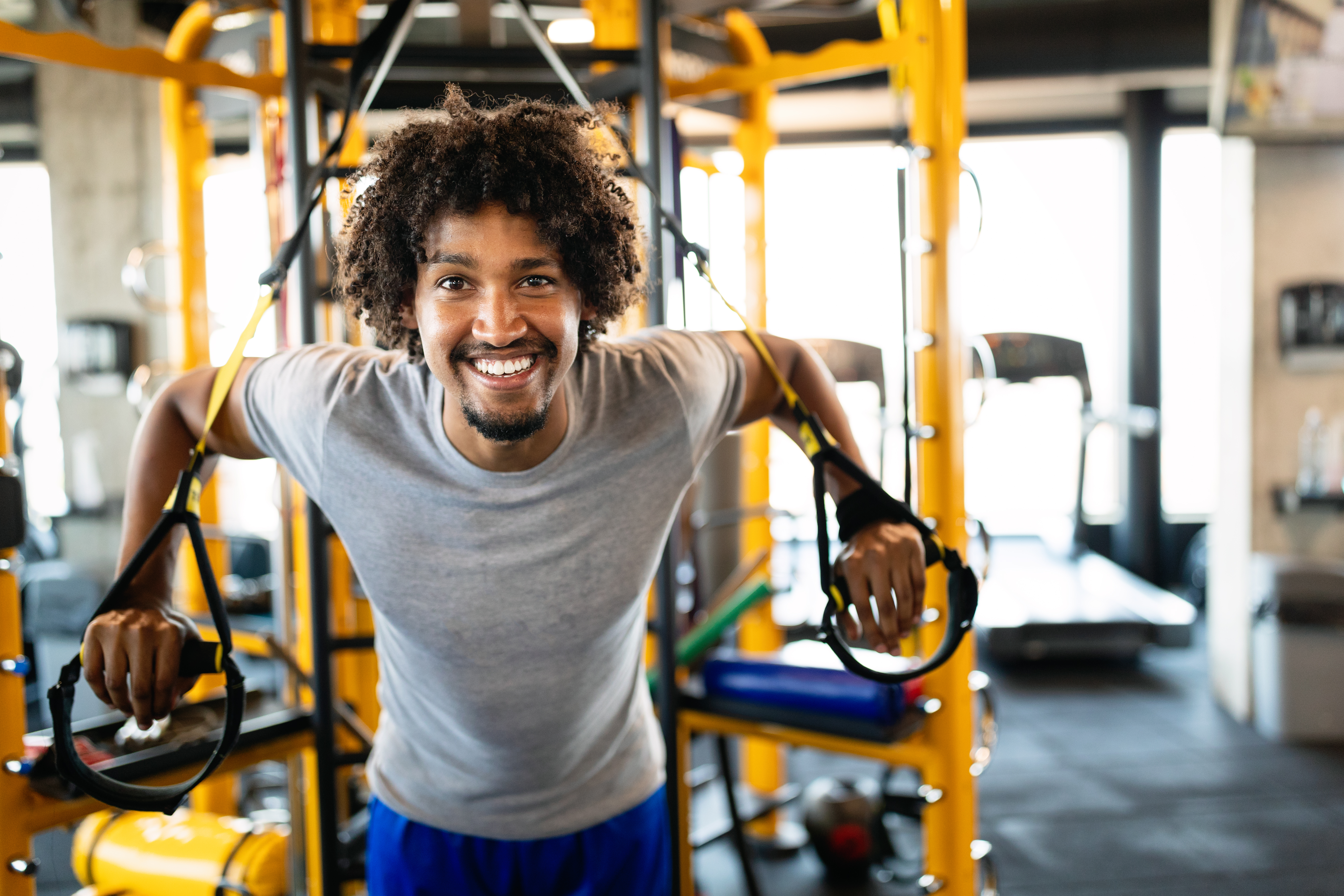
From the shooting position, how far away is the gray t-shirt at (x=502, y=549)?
51.4 inches

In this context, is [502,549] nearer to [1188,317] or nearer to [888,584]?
[888,584]

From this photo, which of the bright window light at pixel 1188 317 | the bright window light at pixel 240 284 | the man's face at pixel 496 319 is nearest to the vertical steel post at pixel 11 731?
the man's face at pixel 496 319

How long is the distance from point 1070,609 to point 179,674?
477 centimetres

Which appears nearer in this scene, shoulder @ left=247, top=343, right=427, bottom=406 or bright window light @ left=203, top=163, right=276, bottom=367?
shoulder @ left=247, top=343, right=427, bottom=406

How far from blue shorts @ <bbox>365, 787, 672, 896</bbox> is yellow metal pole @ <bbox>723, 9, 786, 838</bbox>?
4.82 feet

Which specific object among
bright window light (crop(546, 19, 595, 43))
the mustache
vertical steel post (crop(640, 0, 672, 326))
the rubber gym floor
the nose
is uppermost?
bright window light (crop(546, 19, 595, 43))

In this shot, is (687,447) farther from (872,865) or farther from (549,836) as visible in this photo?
(872,865)

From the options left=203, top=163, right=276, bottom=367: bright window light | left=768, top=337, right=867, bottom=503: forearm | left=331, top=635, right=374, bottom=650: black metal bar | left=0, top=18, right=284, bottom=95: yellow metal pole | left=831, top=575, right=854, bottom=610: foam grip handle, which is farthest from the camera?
left=203, top=163, right=276, bottom=367: bright window light

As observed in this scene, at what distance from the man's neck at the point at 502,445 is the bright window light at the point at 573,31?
12.8 ft

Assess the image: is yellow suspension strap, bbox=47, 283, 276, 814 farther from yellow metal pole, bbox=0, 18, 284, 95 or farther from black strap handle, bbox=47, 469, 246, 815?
yellow metal pole, bbox=0, 18, 284, 95

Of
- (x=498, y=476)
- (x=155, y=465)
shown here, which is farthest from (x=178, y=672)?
(x=498, y=476)

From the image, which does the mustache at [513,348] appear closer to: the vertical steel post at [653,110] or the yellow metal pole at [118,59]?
the vertical steel post at [653,110]

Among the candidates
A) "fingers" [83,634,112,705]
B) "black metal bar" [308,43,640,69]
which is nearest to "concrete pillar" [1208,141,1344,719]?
"black metal bar" [308,43,640,69]

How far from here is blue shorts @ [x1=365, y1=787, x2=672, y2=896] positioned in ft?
4.64
